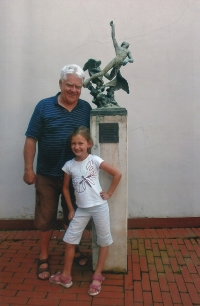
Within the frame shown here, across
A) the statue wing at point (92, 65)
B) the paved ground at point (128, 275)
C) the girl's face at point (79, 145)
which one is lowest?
the paved ground at point (128, 275)

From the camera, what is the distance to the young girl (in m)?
2.84

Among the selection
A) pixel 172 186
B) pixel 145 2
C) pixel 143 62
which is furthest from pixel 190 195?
pixel 145 2

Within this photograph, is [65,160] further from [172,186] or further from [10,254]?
[172,186]

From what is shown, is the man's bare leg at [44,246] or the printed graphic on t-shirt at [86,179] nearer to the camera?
the printed graphic on t-shirt at [86,179]

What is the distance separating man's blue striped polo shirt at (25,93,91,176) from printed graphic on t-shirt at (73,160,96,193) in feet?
0.95

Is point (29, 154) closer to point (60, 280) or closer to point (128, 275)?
point (60, 280)

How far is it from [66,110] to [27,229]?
2.04 meters

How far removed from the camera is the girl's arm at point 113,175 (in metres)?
2.88

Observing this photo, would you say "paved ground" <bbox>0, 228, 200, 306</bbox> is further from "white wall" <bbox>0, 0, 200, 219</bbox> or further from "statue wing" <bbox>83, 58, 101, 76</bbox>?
"statue wing" <bbox>83, 58, 101, 76</bbox>

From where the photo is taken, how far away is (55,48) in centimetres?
410

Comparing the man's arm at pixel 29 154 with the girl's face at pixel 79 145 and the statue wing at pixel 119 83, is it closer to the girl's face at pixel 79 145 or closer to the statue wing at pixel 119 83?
the girl's face at pixel 79 145

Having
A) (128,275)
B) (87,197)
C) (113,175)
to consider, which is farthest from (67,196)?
(128,275)

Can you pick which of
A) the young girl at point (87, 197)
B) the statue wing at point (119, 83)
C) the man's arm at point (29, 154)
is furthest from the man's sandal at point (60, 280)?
the statue wing at point (119, 83)

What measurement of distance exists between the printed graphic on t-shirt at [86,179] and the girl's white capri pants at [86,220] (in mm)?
202
